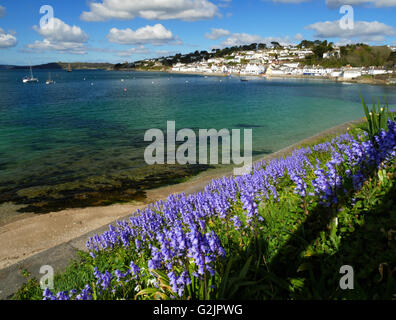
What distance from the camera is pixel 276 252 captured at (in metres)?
4.05

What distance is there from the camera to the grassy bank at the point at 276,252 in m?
3.22

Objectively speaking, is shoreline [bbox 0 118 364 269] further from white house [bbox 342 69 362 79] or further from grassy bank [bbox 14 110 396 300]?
white house [bbox 342 69 362 79]

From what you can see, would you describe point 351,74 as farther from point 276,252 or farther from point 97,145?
point 276,252

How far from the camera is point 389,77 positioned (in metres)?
105

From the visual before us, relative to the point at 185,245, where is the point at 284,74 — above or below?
above

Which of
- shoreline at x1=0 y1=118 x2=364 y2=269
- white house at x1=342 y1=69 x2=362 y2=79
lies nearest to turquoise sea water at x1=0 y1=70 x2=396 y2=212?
shoreline at x1=0 y1=118 x2=364 y2=269

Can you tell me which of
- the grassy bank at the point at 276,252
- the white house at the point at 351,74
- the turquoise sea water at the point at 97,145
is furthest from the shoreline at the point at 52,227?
the white house at the point at 351,74

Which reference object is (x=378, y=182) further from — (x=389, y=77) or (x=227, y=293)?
(x=389, y=77)

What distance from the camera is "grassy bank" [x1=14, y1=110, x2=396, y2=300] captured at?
3217 millimetres

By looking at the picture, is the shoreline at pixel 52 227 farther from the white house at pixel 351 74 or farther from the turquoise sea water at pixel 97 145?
the white house at pixel 351 74

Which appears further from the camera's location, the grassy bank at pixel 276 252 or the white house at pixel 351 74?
the white house at pixel 351 74

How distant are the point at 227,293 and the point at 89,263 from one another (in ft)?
12.1
